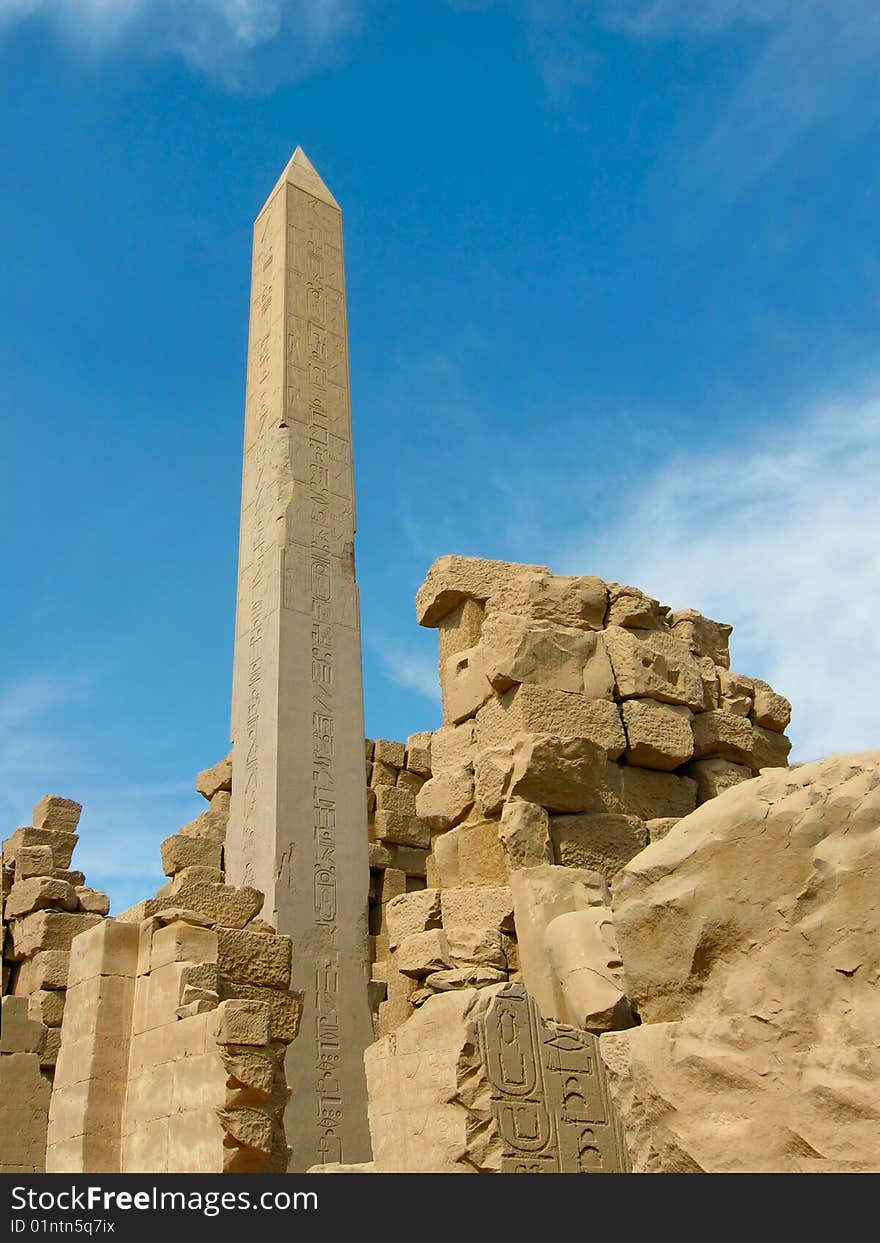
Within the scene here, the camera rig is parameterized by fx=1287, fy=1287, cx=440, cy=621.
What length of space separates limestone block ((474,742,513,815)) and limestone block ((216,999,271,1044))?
1.24 meters

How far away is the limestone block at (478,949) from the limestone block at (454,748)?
0.83m

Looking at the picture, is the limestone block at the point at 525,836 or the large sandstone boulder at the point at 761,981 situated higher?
the limestone block at the point at 525,836

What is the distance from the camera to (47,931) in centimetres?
988

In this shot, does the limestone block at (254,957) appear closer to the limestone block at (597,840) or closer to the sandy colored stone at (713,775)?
the limestone block at (597,840)

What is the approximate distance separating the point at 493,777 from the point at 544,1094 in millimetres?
1729

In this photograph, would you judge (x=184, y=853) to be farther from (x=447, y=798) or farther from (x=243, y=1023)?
(x=243, y=1023)

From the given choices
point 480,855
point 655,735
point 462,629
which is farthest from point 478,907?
point 462,629

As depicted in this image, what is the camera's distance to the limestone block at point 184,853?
384 inches

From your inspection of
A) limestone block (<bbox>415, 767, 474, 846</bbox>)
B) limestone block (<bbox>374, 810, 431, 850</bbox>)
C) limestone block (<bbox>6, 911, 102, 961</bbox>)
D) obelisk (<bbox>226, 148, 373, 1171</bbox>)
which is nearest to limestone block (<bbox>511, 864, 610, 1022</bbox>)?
limestone block (<bbox>415, 767, 474, 846</bbox>)

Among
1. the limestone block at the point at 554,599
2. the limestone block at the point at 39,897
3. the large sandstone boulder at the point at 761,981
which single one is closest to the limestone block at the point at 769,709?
the limestone block at the point at 554,599

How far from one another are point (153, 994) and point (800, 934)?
3.73m

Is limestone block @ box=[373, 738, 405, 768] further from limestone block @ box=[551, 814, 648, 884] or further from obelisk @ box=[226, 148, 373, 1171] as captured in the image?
limestone block @ box=[551, 814, 648, 884]
